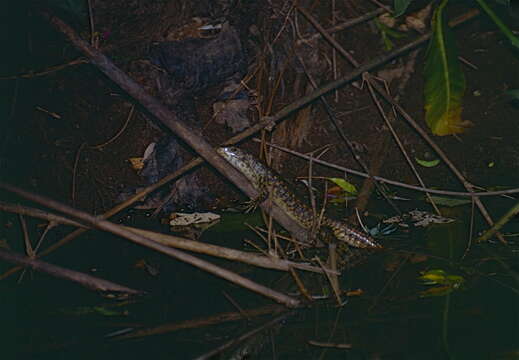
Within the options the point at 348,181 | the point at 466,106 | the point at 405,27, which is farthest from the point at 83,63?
the point at 466,106

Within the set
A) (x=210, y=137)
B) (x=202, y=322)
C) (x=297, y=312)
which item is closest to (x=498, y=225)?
(x=297, y=312)

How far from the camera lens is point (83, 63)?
451 cm

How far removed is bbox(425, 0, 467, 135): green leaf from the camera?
415cm

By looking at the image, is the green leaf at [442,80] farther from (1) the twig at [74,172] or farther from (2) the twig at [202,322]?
(1) the twig at [74,172]

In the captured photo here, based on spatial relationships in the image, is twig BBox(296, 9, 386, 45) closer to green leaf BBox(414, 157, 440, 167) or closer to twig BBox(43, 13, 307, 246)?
green leaf BBox(414, 157, 440, 167)

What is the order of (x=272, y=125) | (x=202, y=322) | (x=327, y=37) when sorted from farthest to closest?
1. (x=327, y=37)
2. (x=272, y=125)
3. (x=202, y=322)

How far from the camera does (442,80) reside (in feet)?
13.8

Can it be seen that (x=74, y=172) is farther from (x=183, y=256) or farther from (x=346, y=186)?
(x=346, y=186)

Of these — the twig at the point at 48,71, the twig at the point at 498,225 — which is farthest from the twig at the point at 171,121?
the twig at the point at 498,225

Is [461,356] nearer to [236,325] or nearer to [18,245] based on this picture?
[236,325]

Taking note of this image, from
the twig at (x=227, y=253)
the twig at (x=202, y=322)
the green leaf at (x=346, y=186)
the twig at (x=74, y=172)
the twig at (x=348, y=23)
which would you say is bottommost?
the green leaf at (x=346, y=186)

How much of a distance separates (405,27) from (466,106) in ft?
2.64

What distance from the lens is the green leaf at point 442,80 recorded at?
4.15 meters

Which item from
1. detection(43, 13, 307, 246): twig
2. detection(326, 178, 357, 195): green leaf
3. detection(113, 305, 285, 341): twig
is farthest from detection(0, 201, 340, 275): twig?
detection(326, 178, 357, 195): green leaf
